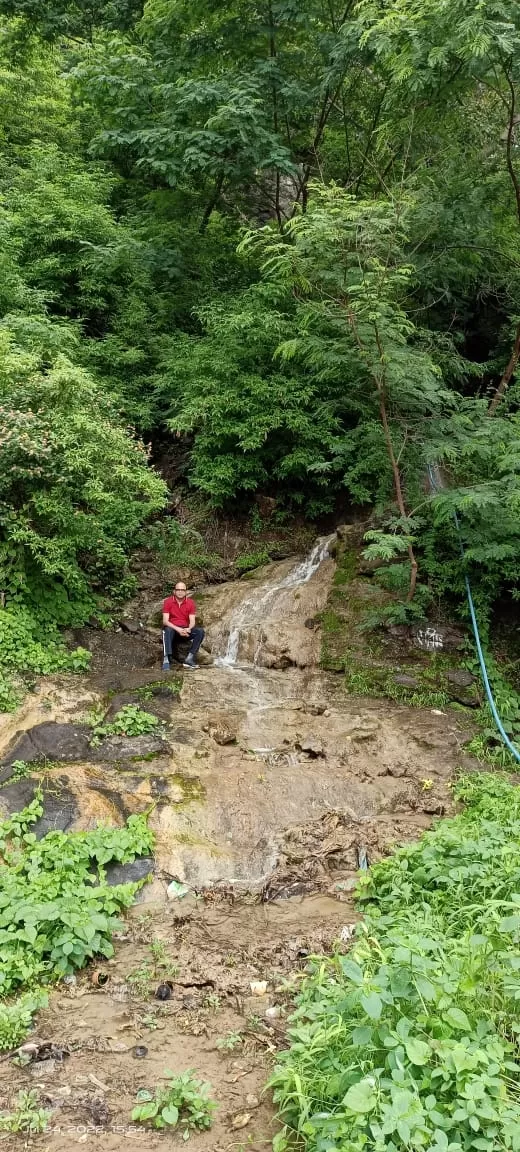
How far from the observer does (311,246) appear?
273 inches

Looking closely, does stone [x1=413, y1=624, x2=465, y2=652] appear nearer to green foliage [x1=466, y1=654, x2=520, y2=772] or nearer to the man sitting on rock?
green foliage [x1=466, y1=654, x2=520, y2=772]

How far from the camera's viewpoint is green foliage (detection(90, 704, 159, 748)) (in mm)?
6488

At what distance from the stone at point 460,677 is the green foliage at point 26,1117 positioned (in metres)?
5.70

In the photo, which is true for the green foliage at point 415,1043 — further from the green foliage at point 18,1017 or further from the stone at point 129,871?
the stone at point 129,871

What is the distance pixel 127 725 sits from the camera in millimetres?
6566

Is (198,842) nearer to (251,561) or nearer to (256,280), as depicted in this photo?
(251,561)

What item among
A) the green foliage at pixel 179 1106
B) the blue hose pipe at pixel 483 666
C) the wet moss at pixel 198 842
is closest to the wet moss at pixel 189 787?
the wet moss at pixel 198 842

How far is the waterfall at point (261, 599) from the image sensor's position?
354 inches

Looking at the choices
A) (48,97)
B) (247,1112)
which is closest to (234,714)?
(247,1112)

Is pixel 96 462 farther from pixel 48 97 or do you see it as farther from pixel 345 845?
pixel 48 97

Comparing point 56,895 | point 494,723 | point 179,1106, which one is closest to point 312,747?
point 494,723

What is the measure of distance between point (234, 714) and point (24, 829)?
8.86ft

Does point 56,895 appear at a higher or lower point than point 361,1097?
lower

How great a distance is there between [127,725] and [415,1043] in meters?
4.39
